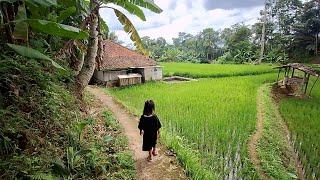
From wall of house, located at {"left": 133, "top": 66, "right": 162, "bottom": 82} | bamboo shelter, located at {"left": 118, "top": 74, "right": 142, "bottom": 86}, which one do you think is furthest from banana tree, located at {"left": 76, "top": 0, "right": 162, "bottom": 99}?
wall of house, located at {"left": 133, "top": 66, "right": 162, "bottom": 82}

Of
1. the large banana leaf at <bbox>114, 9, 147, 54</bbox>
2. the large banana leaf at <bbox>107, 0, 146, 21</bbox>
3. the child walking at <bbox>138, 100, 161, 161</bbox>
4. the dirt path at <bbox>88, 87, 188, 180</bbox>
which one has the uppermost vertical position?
the large banana leaf at <bbox>107, 0, 146, 21</bbox>

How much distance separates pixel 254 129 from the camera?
9500mm

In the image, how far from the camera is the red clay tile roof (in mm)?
19406

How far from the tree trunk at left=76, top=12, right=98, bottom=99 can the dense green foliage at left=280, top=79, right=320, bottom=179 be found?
5681 millimetres

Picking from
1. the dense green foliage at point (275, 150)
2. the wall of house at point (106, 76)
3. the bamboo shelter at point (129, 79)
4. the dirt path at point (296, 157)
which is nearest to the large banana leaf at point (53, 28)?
the dense green foliage at point (275, 150)

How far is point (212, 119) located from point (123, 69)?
35.3 feet

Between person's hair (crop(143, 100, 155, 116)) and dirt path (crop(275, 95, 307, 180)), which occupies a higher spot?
person's hair (crop(143, 100, 155, 116))

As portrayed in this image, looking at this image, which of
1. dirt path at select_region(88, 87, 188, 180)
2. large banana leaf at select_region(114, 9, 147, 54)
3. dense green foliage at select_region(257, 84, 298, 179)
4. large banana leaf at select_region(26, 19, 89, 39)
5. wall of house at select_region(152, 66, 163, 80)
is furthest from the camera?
wall of house at select_region(152, 66, 163, 80)

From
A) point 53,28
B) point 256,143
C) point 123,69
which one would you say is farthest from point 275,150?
point 123,69

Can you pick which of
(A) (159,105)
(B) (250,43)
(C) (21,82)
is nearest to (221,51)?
(B) (250,43)

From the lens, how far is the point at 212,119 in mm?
10242

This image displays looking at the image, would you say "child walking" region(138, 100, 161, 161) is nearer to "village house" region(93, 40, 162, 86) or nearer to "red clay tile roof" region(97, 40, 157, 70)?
"village house" region(93, 40, 162, 86)

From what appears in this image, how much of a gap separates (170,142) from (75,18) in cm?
374

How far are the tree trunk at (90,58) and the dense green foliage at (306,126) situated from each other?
18.6 ft
